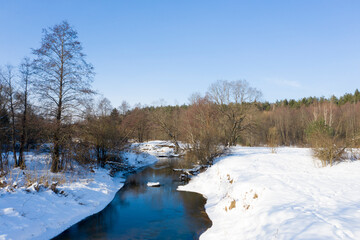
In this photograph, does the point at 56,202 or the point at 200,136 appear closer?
the point at 56,202

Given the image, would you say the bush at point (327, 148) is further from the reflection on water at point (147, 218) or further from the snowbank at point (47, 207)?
the snowbank at point (47, 207)

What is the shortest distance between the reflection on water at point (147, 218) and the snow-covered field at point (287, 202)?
2.93 feet

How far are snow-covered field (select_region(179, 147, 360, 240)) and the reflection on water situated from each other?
0.89 meters

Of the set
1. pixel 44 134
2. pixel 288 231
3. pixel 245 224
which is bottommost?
pixel 245 224

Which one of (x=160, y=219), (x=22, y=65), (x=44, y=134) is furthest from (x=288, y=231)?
(x=22, y=65)

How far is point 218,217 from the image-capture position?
982 cm

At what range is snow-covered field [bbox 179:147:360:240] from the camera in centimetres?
550

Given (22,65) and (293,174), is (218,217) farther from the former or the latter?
(22,65)

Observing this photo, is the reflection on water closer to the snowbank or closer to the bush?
the snowbank

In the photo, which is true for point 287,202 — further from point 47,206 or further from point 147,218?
point 47,206

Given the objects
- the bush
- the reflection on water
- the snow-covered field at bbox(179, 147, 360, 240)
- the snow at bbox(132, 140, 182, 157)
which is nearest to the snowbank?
the reflection on water

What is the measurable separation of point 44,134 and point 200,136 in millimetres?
12512

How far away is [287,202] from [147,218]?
6.34 metres

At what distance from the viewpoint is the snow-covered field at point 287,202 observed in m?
5.50
